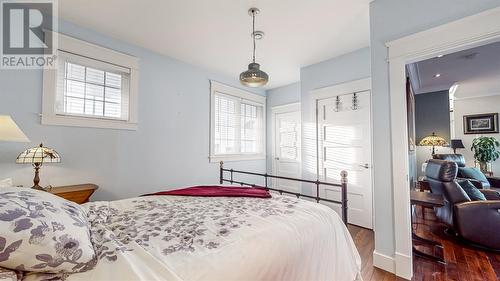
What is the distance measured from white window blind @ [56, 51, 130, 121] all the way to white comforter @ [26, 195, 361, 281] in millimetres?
1563

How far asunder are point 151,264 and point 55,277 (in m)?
0.30

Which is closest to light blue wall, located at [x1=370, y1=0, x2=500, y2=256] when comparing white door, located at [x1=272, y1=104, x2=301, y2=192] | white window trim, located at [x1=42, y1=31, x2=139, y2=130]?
white door, located at [x1=272, y1=104, x2=301, y2=192]

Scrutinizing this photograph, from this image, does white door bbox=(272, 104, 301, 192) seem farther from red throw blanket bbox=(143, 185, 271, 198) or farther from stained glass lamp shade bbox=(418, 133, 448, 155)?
stained glass lamp shade bbox=(418, 133, 448, 155)

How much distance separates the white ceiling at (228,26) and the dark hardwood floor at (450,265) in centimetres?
259

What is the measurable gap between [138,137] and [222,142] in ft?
5.09

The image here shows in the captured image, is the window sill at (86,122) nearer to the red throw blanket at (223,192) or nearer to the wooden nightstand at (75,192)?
the wooden nightstand at (75,192)

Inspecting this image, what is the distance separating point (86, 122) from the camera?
8.32 ft

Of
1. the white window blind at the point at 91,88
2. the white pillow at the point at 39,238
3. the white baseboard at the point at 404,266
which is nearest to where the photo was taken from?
the white pillow at the point at 39,238

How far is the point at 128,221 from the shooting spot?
130 cm

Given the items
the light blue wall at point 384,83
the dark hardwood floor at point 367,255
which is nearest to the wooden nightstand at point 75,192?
the dark hardwood floor at point 367,255

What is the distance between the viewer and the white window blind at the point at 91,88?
2482 millimetres

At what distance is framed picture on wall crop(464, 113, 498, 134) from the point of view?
200 inches

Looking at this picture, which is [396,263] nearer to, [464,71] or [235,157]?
[235,157]

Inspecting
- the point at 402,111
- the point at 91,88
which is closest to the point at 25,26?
the point at 91,88
